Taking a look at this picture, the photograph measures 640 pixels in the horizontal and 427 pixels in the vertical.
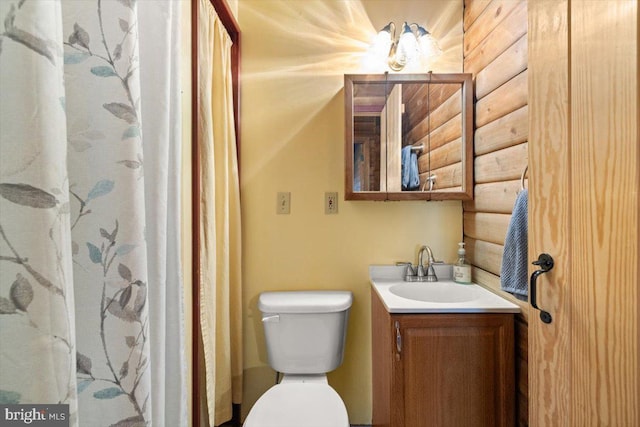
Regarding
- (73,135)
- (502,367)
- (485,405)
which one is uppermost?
(73,135)

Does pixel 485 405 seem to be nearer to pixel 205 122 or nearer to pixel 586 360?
pixel 586 360

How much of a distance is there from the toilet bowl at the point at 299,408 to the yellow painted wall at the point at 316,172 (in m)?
0.40

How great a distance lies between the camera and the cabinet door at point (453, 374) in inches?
44.8

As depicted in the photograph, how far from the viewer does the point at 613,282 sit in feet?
2.08

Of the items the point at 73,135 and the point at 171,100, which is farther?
the point at 171,100

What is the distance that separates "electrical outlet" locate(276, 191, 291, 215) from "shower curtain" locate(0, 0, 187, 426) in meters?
0.97

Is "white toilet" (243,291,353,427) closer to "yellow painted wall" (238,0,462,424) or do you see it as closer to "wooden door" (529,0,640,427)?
"yellow painted wall" (238,0,462,424)

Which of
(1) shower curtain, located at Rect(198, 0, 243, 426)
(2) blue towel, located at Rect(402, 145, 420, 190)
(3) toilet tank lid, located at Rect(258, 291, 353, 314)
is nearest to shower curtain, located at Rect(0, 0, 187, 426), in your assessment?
(1) shower curtain, located at Rect(198, 0, 243, 426)

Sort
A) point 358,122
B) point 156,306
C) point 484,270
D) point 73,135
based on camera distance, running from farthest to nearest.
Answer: point 358,122, point 484,270, point 156,306, point 73,135

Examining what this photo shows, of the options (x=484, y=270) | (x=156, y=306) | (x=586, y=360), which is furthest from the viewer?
(x=484, y=270)

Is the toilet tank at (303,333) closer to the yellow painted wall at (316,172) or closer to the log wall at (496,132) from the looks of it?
the yellow painted wall at (316,172)

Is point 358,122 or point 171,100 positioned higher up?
point 358,122

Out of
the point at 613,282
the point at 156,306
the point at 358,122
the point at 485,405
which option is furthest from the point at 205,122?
the point at 485,405

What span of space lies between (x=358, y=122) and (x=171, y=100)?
1079mm
